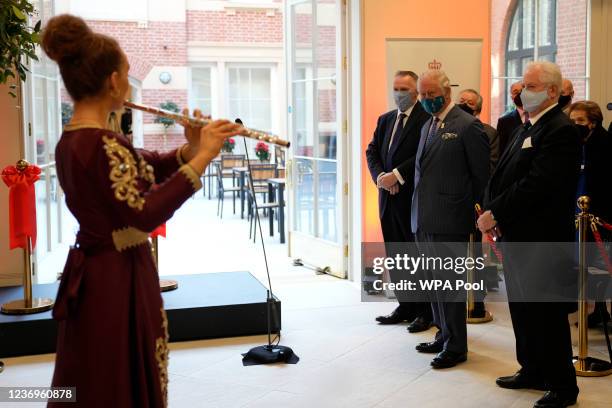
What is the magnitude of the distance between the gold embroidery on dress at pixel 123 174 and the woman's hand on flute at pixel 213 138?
19 cm

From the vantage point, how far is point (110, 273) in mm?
2217

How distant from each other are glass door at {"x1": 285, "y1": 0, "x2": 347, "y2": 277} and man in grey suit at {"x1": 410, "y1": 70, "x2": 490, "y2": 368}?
2.46 metres

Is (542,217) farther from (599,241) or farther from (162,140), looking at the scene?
(162,140)

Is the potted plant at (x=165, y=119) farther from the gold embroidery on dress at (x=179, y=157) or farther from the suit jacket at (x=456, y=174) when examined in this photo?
the gold embroidery on dress at (x=179, y=157)

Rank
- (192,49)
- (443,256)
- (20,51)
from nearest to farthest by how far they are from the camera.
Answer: (443,256)
(20,51)
(192,49)

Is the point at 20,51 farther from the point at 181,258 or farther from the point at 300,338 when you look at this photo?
the point at 181,258

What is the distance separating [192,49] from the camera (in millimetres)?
17000

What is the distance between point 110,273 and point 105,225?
15cm

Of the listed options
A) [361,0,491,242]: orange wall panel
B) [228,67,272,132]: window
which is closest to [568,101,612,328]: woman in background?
[361,0,491,242]: orange wall panel

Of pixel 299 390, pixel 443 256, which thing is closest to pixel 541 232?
pixel 443 256

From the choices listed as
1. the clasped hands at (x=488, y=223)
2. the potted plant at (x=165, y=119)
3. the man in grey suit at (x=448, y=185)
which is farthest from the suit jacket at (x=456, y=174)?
the potted plant at (x=165, y=119)

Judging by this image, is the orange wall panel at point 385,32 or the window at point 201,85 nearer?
the orange wall panel at point 385,32

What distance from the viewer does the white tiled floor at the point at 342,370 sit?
389cm

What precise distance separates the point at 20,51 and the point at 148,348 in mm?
3172
